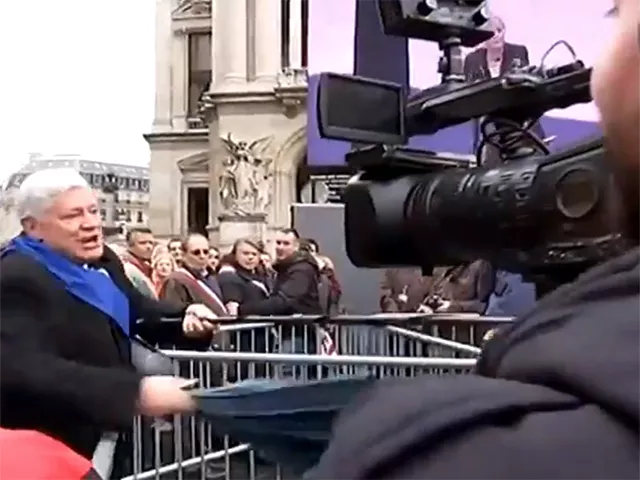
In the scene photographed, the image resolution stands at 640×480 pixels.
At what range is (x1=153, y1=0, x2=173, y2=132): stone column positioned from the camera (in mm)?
45781

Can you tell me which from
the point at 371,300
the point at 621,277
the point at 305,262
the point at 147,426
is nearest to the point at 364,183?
the point at 621,277

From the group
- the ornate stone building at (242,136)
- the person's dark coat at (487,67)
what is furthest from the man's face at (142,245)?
the ornate stone building at (242,136)

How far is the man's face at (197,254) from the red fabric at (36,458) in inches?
194

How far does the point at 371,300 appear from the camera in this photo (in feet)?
42.4

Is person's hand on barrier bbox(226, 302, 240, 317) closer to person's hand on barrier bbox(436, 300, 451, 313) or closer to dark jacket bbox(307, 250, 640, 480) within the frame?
person's hand on barrier bbox(436, 300, 451, 313)

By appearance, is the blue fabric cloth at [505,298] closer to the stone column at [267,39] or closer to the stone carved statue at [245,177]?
the stone carved statue at [245,177]

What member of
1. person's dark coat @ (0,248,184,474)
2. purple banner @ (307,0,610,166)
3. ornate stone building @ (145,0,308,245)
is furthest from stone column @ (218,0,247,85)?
person's dark coat @ (0,248,184,474)

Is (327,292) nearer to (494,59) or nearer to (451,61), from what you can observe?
(494,59)

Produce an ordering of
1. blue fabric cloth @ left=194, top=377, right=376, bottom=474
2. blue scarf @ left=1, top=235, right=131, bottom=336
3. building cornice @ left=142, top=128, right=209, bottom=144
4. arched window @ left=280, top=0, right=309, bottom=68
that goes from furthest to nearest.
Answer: building cornice @ left=142, top=128, right=209, bottom=144
arched window @ left=280, top=0, right=309, bottom=68
blue scarf @ left=1, top=235, right=131, bottom=336
blue fabric cloth @ left=194, top=377, right=376, bottom=474

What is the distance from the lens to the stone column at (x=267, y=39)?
118 feet

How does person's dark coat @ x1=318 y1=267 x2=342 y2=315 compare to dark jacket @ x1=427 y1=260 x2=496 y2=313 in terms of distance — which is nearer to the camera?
dark jacket @ x1=427 y1=260 x2=496 y2=313

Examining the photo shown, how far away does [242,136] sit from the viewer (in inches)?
1358

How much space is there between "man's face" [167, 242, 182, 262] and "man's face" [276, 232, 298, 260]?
760 mm

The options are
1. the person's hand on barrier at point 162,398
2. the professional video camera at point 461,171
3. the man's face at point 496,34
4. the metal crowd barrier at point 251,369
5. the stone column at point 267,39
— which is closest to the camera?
the professional video camera at point 461,171
